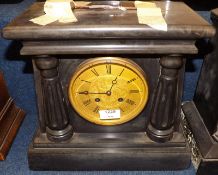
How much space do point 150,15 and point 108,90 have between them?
281 mm

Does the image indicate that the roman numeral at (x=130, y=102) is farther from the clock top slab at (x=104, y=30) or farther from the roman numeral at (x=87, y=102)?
the clock top slab at (x=104, y=30)

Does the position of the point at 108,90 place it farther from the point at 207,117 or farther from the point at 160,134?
the point at 207,117

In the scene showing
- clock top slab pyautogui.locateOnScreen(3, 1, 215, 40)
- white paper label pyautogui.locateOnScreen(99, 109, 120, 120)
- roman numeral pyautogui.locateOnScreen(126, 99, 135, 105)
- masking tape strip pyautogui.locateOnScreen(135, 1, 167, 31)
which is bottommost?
white paper label pyautogui.locateOnScreen(99, 109, 120, 120)

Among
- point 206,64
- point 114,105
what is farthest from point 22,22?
point 206,64

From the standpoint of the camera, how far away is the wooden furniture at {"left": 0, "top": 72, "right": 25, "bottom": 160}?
1219 millimetres

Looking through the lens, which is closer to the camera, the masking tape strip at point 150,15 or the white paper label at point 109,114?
the masking tape strip at point 150,15

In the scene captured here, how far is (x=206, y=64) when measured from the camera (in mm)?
1210

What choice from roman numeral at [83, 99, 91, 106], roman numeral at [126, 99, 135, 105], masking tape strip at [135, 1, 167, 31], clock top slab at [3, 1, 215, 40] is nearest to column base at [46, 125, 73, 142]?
roman numeral at [83, 99, 91, 106]

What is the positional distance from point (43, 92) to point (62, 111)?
0.31 ft

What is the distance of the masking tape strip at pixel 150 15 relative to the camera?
88cm

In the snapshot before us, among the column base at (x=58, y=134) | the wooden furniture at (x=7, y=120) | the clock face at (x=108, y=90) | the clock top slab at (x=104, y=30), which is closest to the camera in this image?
the clock top slab at (x=104, y=30)

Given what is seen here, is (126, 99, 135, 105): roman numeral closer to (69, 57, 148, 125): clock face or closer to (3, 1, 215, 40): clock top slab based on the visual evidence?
(69, 57, 148, 125): clock face

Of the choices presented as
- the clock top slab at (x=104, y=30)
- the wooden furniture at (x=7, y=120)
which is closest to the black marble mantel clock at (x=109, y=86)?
the clock top slab at (x=104, y=30)

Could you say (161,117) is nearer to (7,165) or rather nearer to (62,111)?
(62,111)
